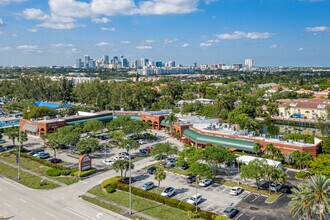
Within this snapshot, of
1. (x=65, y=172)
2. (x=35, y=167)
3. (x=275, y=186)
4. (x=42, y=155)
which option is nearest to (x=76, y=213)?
(x=65, y=172)

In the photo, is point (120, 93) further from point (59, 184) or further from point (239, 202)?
point (239, 202)

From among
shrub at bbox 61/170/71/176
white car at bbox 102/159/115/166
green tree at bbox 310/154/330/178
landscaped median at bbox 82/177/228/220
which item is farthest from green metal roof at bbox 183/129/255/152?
shrub at bbox 61/170/71/176

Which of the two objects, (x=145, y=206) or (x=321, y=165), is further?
(x=321, y=165)

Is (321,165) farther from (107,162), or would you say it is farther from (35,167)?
(35,167)

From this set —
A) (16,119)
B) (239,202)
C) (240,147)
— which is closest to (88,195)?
(239,202)

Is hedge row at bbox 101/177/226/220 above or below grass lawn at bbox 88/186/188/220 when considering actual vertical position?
above

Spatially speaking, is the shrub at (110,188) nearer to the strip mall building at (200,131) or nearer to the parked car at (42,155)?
the parked car at (42,155)

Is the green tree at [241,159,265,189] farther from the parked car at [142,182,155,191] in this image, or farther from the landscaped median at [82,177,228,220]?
the parked car at [142,182,155,191]
